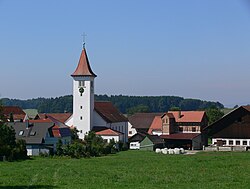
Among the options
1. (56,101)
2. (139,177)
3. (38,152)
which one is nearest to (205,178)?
(139,177)

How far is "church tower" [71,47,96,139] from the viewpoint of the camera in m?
67.4

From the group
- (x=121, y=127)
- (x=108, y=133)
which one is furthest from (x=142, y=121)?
(x=108, y=133)

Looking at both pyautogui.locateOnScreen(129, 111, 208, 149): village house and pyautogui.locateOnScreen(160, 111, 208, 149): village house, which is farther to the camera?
pyautogui.locateOnScreen(160, 111, 208, 149): village house

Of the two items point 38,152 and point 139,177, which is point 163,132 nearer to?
point 38,152

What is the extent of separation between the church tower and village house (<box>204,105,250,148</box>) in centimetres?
1457

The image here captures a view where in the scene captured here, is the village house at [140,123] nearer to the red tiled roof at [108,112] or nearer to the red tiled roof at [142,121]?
the red tiled roof at [142,121]

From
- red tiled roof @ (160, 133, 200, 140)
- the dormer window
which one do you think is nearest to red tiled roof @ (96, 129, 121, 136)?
red tiled roof @ (160, 133, 200, 140)

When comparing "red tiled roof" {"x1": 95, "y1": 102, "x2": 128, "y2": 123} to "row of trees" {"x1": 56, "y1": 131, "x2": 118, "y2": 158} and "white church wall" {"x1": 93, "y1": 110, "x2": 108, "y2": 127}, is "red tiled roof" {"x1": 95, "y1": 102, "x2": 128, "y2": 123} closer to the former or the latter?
"white church wall" {"x1": 93, "y1": 110, "x2": 108, "y2": 127}

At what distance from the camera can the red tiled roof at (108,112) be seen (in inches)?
2734

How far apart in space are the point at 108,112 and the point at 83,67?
301 inches

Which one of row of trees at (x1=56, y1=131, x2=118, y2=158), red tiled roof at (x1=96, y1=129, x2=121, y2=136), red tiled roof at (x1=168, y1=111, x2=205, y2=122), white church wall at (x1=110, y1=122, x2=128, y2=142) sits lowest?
row of trees at (x1=56, y1=131, x2=118, y2=158)

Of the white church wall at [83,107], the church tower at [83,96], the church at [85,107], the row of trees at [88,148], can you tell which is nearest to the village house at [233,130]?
the row of trees at [88,148]

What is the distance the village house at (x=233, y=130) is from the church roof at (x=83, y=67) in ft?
53.3

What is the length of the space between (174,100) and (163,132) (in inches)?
5036
